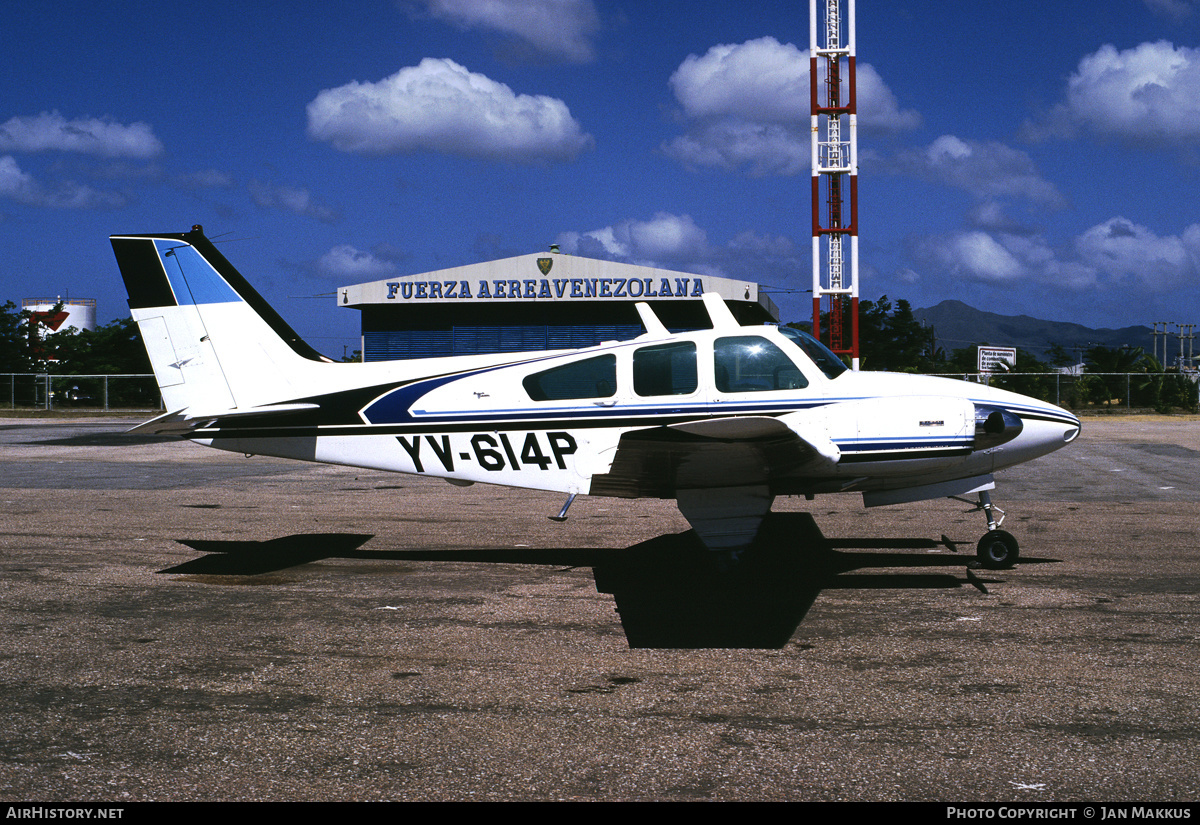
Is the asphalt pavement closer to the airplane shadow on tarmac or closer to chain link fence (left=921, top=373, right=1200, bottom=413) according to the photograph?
the airplane shadow on tarmac

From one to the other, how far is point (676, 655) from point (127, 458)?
753 inches

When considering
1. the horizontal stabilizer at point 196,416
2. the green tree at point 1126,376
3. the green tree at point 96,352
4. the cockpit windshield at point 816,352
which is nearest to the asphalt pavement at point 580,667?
the horizontal stabilizer at point 196,416

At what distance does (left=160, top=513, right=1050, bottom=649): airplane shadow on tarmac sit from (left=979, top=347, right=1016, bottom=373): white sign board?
41927mm

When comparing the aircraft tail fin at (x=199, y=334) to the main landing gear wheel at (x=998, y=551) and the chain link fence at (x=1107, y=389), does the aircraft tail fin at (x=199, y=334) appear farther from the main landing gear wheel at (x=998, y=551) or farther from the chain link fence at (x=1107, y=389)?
the chain link fence at (x=1107, y=389)

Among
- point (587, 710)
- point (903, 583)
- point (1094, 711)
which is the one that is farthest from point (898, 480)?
point (587, 710)

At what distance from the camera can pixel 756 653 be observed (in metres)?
5.49

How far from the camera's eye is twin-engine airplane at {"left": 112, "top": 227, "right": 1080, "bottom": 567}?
725 centimetres

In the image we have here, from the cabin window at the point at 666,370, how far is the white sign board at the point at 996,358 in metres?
43.9

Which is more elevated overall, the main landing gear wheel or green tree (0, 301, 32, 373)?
green tree (0, 301, 32, 373)

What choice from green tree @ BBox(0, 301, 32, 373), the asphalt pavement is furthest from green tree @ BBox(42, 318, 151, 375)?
the asphalt pavement

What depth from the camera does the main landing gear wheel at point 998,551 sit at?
307 inches

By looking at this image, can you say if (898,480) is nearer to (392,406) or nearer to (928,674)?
(928,674)

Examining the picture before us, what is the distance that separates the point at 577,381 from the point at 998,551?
4143 mm

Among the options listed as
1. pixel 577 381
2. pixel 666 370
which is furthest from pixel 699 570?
pixel 577 381
